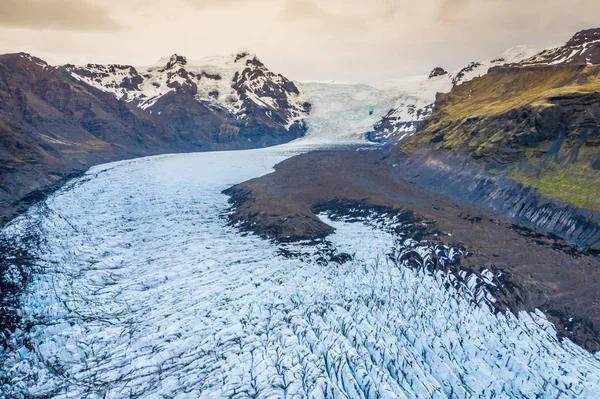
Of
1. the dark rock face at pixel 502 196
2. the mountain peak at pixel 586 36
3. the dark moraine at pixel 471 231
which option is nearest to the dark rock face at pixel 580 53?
the mountain peak at pixel 586 36

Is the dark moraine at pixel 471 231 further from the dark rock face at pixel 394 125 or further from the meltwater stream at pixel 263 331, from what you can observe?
the dark rock face at pixel 394 125

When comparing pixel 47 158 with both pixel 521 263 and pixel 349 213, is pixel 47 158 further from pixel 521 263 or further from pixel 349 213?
pixel 521 263

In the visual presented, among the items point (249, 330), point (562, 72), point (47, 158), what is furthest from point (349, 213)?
point (47, 158)

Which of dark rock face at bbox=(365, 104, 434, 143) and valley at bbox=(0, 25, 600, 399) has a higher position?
dark rock face at bbox=(365, 104, 434, 143)

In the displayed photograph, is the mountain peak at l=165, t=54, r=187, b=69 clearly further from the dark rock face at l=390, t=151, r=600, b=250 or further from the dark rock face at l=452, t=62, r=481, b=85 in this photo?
the dark rock face at l=390, t=151, r=600, b=250

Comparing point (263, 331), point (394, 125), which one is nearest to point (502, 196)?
point (263, 331)

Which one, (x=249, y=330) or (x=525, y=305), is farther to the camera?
(x=525, y=305)

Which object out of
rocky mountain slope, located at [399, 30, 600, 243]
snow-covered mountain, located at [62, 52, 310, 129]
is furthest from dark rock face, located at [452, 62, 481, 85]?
rocky mountain slope, located at [399, 30, 600, 243]
